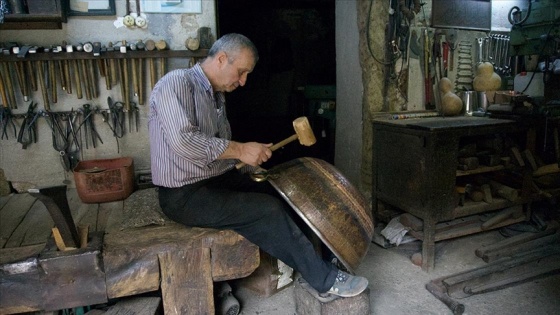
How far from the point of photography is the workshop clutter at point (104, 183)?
10.1 ft

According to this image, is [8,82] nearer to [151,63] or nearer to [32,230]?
[151,63]

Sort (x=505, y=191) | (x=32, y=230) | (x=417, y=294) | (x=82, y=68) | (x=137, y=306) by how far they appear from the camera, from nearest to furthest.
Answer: (x=137, y=306)
(x=32, y=230)
(x=417, y=294)
(x=82, y=68)
(x=505, y=191)

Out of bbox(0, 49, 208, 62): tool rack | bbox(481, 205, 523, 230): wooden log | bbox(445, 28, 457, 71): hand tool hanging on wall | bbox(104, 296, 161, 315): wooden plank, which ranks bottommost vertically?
bbox(104, 296, 161, 315): wooden plank

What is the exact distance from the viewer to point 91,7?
3.35 m

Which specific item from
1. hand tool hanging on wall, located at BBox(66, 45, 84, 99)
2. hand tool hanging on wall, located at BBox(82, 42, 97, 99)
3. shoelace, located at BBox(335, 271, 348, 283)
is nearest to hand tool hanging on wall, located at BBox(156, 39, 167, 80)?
hand tool hanging on wall, located at BBox(82, 42, 97, 99)

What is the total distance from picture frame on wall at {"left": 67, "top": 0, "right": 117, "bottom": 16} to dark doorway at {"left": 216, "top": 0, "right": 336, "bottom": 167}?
4418 mm

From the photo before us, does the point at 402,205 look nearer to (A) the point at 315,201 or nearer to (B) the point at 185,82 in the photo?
(A) the point at 315,201

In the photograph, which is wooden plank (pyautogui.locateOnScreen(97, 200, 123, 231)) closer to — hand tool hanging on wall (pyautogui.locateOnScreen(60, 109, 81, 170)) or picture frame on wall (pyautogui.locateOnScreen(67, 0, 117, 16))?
hand tool hanging on wall (pyautogui.locateOnScreen(60, 109, 81, 170))

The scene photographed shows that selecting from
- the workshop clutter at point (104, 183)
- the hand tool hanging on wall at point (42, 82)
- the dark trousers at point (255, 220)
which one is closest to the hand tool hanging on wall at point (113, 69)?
the hand tool hanging on wall at point (42, 82)

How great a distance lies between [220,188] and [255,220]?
33 centimetres

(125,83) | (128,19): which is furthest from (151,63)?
(128,19)

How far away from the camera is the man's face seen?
239 cm

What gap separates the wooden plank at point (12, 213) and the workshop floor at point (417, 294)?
1.59 metres

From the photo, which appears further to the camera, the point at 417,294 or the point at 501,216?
the point at 501,216
